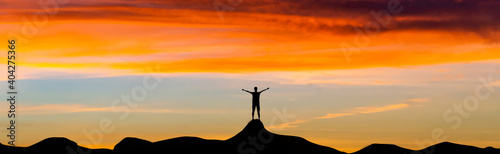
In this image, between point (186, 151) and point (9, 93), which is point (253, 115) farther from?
point (9, 93)

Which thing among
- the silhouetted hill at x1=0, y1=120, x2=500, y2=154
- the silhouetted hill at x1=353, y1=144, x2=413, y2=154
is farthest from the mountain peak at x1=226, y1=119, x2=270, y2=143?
the silhouetted hill at x1=353, y1=144, x2=413, y2=154

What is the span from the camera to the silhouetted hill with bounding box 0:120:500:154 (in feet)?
169

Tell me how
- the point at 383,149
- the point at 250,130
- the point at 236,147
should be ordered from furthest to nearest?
the point at 383,149
the point at 236,147
the point at 250,130

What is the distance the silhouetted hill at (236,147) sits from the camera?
51.7m

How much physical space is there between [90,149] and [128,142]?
508cm

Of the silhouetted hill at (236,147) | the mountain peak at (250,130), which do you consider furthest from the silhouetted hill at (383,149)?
the mountain peak at (250,130)

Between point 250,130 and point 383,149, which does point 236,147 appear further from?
point 383,149

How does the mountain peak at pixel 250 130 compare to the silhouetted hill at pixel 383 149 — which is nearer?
the mountain peak at pixel 250 130

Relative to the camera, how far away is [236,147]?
52000 millimetres

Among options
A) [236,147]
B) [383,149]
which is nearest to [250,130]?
[236,147]

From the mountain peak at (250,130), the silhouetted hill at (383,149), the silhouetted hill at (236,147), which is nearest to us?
the mountain peak at (250,130)

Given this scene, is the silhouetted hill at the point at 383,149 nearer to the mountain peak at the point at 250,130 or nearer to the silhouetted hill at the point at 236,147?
the silhouetted hill at the point at 236,147

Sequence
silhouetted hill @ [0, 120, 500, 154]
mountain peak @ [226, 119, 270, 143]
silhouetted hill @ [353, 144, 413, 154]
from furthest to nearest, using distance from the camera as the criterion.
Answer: silhouetted hill @ [353, 144, 413, 154], silhouetted hill @ [0, 120, 500, 154], mountain peak @ [226, 119, 270, 143]

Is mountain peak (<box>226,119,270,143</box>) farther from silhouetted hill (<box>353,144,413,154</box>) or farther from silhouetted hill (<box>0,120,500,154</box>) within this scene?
silhouetted hill (<box>353,144,413,154</box>)
